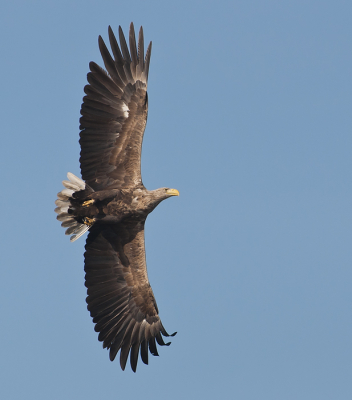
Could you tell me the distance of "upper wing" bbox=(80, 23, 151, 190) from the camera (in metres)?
12.5

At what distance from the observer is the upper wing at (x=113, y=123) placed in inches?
492

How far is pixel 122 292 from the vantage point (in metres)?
13.1

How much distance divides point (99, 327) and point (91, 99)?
3.79 metres

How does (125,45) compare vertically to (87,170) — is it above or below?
above

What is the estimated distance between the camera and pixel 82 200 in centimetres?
1259

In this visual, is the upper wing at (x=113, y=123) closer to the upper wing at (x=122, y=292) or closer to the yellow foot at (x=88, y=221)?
the yellow foot at (x=88, y=221)

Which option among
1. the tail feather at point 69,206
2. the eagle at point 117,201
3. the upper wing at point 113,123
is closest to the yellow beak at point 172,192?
the eagle at point 117,201

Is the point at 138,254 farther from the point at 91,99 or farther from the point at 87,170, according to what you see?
the point at 91,99

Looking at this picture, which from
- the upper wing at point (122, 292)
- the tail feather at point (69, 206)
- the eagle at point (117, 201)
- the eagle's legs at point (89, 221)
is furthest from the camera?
the tail feather at point (69, 206)

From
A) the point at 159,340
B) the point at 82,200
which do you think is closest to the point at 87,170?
the point at 82,200

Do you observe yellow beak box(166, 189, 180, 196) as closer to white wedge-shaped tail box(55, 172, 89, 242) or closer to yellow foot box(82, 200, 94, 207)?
yellow foot box(82, 200, 94, 207)

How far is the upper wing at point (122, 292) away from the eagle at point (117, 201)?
0.02 m

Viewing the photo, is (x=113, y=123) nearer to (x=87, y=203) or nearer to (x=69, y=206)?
(x=87, y=203)

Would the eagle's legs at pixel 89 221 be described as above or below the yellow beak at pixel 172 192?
below
